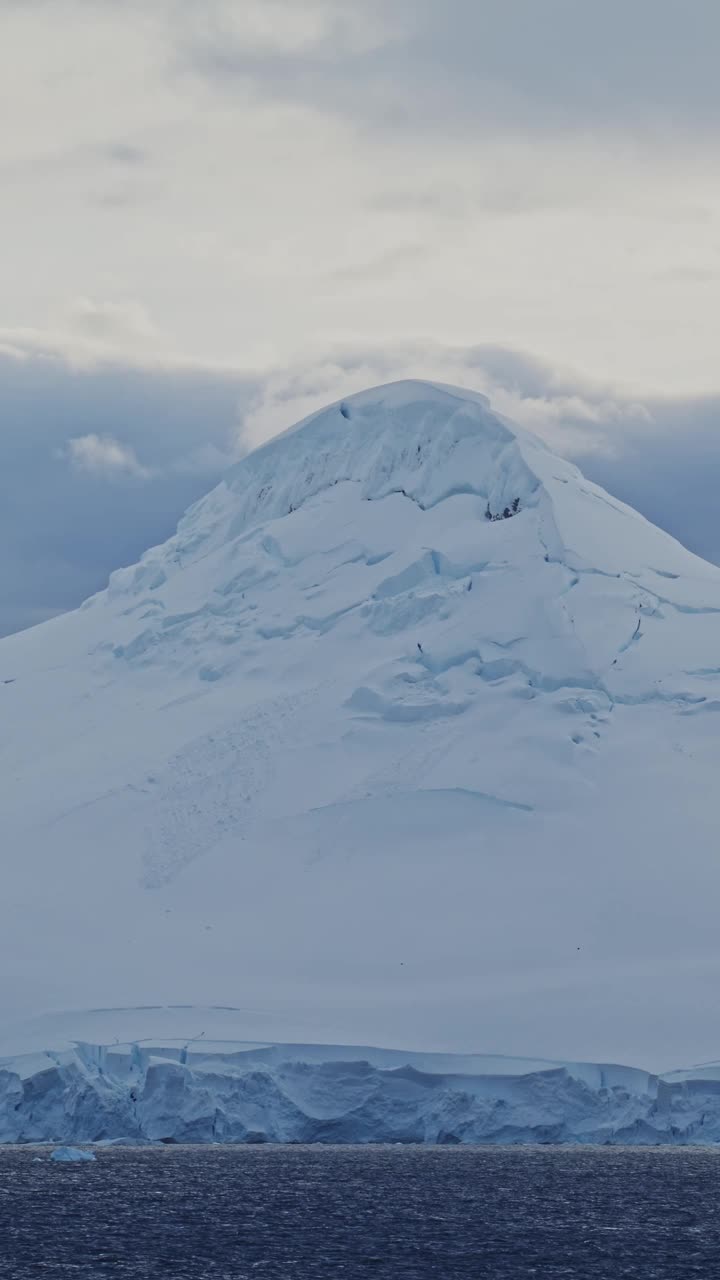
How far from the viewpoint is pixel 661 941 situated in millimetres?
62000

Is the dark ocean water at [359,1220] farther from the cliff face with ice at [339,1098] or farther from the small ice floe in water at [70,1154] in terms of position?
the cliff face with ice at [339,1098]

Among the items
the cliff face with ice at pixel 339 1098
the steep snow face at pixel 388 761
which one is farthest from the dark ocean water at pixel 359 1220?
the steep snow face at pixel 388 761

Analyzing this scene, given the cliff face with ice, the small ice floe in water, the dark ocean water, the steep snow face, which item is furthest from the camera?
the steep snow face

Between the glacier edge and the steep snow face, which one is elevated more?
the steep snow face

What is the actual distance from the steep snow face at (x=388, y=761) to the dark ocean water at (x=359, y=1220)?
16.5ft

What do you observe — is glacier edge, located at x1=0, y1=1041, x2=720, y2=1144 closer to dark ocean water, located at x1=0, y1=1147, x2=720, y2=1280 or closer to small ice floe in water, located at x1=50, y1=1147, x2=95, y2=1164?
small ice floe in water, located at x1=50, y1=1147, x2=95, y2=1164

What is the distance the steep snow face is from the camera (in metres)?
60.2

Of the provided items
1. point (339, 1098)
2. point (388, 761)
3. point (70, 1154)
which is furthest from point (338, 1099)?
point (388, 761)

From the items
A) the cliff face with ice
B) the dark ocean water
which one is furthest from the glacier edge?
the dark ocean water

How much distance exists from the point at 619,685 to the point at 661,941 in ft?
44.3

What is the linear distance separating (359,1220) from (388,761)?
2828 centimetres

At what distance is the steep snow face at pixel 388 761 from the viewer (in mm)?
60219

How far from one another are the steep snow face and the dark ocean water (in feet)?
16.5

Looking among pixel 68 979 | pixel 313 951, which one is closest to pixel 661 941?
pixel 313 951
